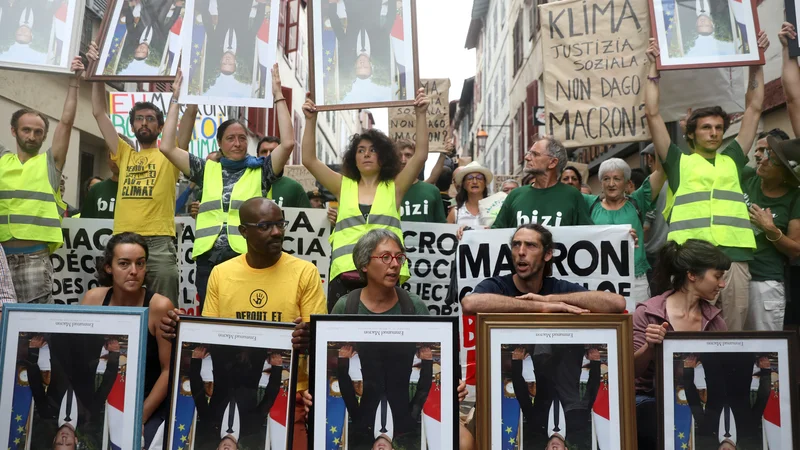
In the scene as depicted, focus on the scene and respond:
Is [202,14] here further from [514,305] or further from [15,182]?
[514,305]

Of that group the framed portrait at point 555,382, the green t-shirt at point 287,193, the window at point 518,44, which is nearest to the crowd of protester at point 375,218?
the green t-shirt at point 287,193

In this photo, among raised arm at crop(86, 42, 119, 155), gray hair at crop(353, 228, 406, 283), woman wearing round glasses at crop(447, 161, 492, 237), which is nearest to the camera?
gray hair at crop(353, 228, 406, 283)

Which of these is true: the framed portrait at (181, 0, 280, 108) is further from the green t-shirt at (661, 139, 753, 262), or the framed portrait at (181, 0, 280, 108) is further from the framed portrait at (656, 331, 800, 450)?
the framed portrait at (656, 331, 800, 450)

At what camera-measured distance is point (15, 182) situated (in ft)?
18.8

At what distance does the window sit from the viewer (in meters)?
24.3

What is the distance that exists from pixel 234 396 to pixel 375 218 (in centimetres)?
234

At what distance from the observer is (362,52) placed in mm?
6027

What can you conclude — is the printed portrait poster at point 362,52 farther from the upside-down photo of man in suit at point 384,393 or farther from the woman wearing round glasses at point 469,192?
the upside-down photo of man in suit at point 384,393

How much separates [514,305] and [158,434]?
73.2 inches

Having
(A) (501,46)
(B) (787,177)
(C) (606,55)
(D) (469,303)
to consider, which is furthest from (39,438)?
(A) (501,46)

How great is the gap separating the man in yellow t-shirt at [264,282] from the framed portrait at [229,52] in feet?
5.63

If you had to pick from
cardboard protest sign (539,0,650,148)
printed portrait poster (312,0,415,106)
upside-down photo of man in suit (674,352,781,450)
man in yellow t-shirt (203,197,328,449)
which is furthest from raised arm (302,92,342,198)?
upside-down photo of man in suit (674,352,781,450)

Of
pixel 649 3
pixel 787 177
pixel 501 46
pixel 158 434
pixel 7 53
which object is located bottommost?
pixel 158 434

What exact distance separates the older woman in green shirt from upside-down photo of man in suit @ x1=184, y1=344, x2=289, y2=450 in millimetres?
3649
